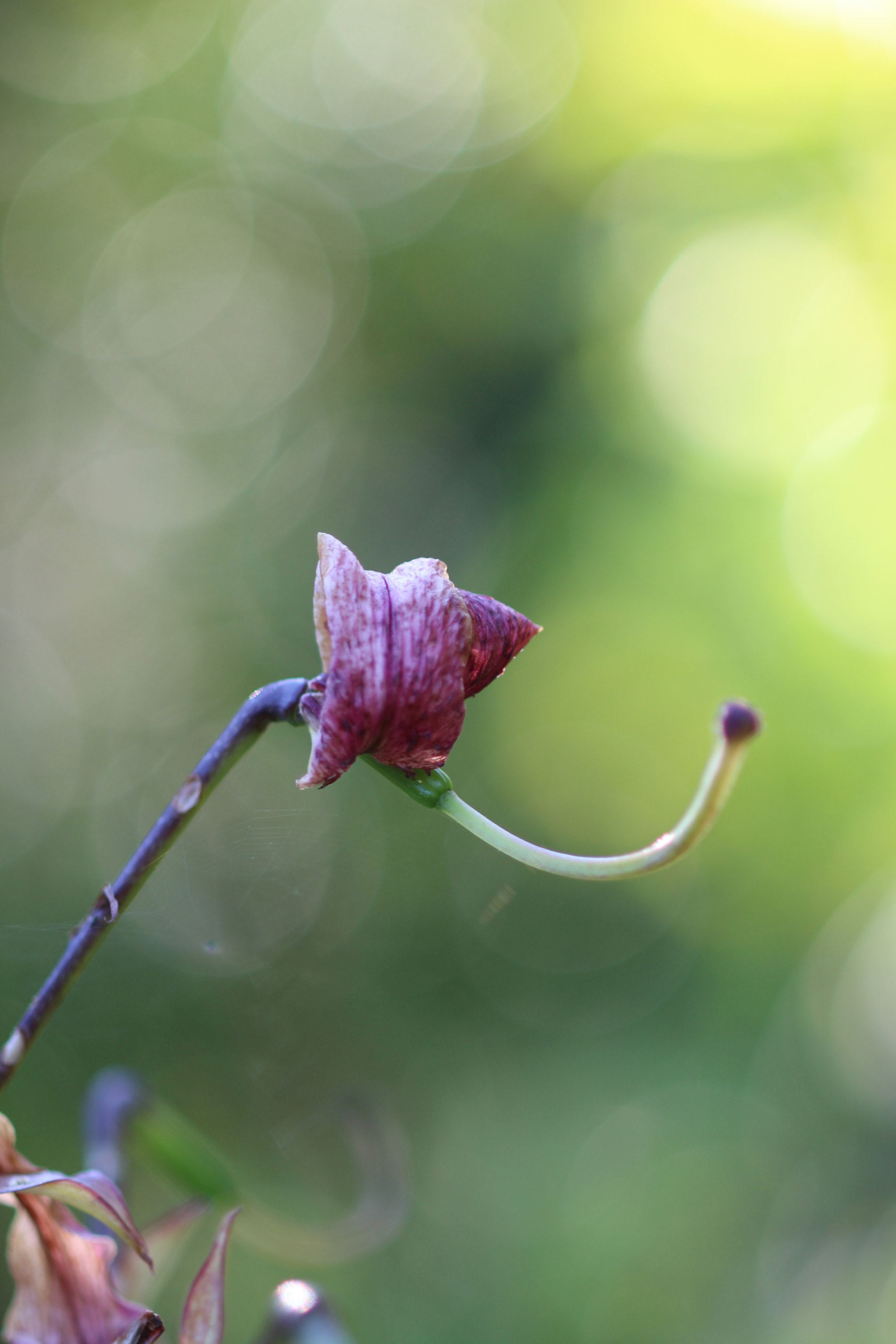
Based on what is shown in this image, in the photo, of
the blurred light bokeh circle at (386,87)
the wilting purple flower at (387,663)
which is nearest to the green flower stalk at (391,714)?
the wilting purple flower at (387,663)

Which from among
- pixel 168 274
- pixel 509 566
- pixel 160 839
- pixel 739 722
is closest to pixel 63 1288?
pixel 160 839

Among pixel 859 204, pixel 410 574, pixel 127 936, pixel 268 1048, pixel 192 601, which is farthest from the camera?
pixel 192 601

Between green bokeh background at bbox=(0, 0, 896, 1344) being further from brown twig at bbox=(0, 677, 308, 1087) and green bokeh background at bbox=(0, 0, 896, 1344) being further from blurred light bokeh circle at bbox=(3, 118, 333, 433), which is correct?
brown twig at bbox=(0, 677, 308, 1087)

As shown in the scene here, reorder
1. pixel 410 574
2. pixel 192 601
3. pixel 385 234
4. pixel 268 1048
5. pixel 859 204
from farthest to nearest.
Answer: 1. pixel 385 234
2. pixel 192 601
3. pixel 859 204
4. pixel 268 1048
5. pixel 410 574

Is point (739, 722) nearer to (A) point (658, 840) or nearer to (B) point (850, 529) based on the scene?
(A) point (658, 840)

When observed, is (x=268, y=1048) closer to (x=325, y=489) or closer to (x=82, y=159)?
(x=325, y=489)

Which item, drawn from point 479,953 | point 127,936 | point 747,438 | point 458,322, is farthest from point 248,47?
point 127,936
